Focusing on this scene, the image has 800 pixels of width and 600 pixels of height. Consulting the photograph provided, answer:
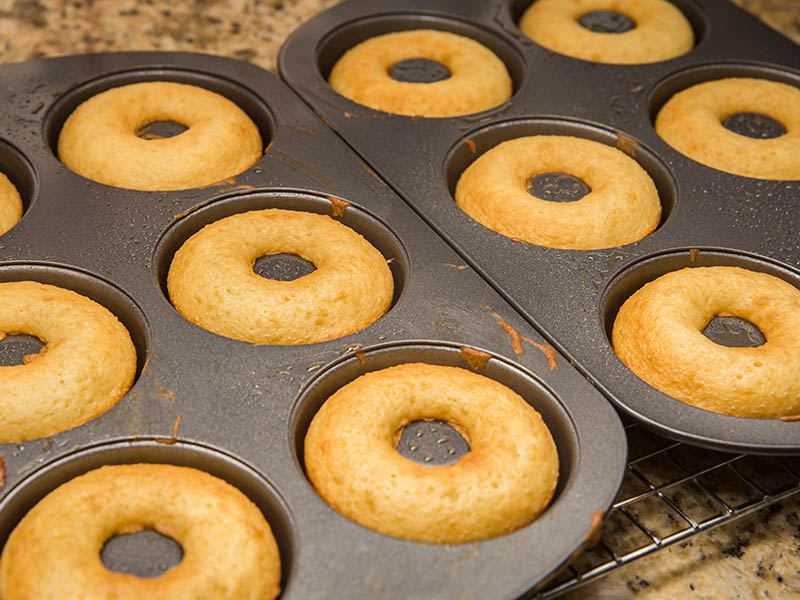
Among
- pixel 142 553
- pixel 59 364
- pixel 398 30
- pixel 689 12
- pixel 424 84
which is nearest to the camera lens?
pixel 142 553

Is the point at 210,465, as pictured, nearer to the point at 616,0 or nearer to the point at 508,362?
the point at 508,362

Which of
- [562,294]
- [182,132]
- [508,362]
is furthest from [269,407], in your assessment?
[182,132]

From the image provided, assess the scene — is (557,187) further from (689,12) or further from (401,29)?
(689,12)

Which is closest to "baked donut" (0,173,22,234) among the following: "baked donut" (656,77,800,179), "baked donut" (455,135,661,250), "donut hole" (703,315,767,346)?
"baked donut" (455,135,661,250)

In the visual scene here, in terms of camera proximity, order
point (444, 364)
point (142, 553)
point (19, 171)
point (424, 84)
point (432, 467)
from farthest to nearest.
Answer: point (424, 84)
point (19, 171)
point (444, 364)
point (432, 467)
point (142, 553)

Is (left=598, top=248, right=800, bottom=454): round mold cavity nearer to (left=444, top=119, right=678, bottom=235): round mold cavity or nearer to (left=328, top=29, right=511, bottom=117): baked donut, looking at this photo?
(left=444, top=119, right=678, bottom=235): round mold cavity

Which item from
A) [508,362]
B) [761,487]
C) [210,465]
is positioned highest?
[508,362]

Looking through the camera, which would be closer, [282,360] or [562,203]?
[282,360]

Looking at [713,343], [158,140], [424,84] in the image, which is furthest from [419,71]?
[713,343]
